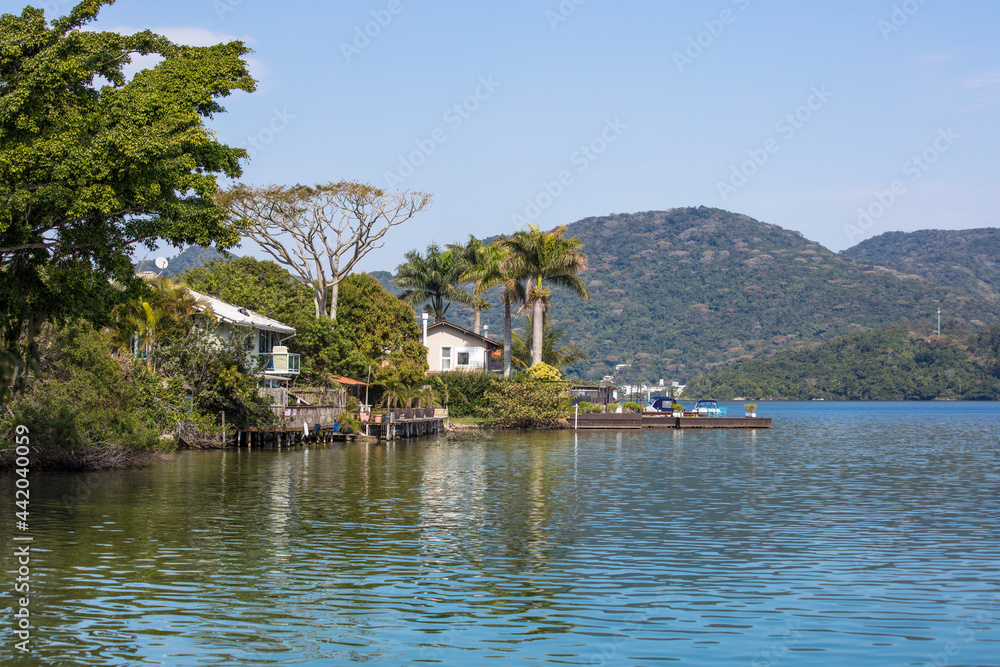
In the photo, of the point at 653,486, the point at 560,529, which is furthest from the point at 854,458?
the point at 560,529

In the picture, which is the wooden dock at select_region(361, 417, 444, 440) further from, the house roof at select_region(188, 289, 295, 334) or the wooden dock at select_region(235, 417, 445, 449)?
the house roof at select_region(188, 289, 295, 334)

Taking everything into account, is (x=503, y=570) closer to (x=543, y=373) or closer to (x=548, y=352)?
(x=543, y=373)

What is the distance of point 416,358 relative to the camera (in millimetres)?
70688

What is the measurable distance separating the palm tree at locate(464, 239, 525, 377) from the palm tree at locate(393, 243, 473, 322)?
4.98 m

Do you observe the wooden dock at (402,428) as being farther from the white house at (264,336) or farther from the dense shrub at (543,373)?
the dense shrub at (543,373)

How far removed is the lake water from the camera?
13.0 meters

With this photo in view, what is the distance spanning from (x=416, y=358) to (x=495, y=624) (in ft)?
187

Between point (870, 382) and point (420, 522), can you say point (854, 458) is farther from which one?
point (870, 382)

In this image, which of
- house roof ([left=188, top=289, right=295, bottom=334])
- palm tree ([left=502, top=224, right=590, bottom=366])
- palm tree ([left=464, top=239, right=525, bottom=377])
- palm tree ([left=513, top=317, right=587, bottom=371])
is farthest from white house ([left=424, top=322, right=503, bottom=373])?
house roof ([left=188, top=289, right=295, bottom=334])

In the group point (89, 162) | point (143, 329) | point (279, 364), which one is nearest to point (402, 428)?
point (279, 364)

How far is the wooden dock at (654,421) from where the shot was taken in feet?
248

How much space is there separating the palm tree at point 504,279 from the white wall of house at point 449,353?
4593 millimetres

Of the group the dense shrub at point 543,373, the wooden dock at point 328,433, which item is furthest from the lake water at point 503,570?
the dense shrub at point 543,373

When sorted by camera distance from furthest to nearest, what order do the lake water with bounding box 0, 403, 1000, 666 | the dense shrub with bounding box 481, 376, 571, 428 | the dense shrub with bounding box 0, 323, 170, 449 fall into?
the dense shrub with bounding box 481, 376, 571, 428, the dense shrub with bounding box 0, 323, 170, 449, the lake water with bounding box 0, 403, 1000, 666
